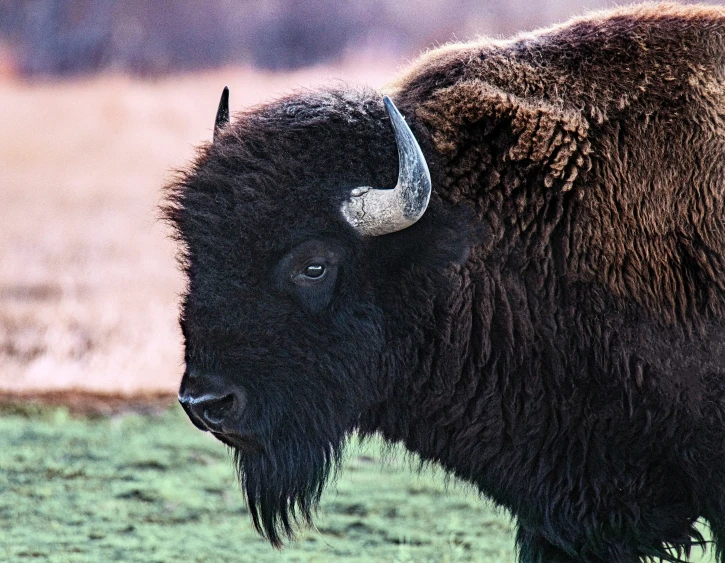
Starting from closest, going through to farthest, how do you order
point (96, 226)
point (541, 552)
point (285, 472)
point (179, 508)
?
1. point (285, 472)
2. point (541, 552)
3. point (179, 508)
4. point (96, 226)

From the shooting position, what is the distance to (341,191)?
10.3 ft

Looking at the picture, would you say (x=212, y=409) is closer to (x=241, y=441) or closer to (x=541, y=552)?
(x=241, y=441)

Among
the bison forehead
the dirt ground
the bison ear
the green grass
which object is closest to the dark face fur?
the bison forehead

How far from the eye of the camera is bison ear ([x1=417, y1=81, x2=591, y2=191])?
3.16m

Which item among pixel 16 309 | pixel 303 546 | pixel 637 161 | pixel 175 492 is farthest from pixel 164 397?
pixel 637 161

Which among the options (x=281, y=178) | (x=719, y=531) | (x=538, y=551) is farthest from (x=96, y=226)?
(x=719, y=531)

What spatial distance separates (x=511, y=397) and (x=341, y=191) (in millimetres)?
834

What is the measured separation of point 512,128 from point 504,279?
1.54 feet

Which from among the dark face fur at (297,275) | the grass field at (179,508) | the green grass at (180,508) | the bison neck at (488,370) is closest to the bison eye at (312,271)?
the dark face fur at (297,275)

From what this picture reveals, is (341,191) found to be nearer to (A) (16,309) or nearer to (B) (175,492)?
(B) (175,492)

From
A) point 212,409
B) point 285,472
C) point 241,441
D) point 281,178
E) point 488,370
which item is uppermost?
point 281,178

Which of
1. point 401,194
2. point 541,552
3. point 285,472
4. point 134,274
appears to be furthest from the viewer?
point 134,274

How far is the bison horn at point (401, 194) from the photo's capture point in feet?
9.97

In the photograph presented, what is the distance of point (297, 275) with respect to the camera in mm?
3143
